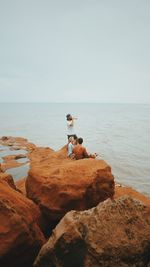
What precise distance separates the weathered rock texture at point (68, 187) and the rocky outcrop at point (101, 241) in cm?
218

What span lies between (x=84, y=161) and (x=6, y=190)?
10.1 feet

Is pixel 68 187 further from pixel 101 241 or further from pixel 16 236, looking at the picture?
pixel 101 241

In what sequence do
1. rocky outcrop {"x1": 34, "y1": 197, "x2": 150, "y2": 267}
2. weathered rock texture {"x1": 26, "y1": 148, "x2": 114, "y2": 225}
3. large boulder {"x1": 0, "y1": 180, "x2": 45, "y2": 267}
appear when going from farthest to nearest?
1. weathered rock texture {"x1": 26, "y1": 148, "x2": 114, "y2": 225}
2. large boulder {"x1": 0, "y1": 180, "x2": 45, "y2": 267}
3. rocky outcrop {"x1": 34, "y1": 197, "x2": 150, "y2": 267}

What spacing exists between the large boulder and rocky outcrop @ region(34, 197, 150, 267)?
0.54 m

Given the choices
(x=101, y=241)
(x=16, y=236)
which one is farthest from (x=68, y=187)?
(x=101, y=241)

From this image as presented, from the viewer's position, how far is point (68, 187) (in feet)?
21.4

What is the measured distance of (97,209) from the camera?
14.2ft

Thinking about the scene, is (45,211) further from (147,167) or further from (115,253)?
(147,167)

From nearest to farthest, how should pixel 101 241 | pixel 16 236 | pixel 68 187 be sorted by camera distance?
pixel 101 241
pixel 16 236
pixel 68 187

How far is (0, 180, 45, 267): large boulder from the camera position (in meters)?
4.37

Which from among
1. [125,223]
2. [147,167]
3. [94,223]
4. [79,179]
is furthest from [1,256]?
[147,167]

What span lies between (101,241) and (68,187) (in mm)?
2742

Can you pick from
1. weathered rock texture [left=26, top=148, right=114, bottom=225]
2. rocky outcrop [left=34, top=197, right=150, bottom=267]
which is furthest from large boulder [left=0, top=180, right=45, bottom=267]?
weathered rock texture [left=26, top=148, right=114, bottom=225]

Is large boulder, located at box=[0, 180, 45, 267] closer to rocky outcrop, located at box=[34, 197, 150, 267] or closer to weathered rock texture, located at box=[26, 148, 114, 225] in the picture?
rocky outcrop, located at box=[34, 197, 150, 267]
